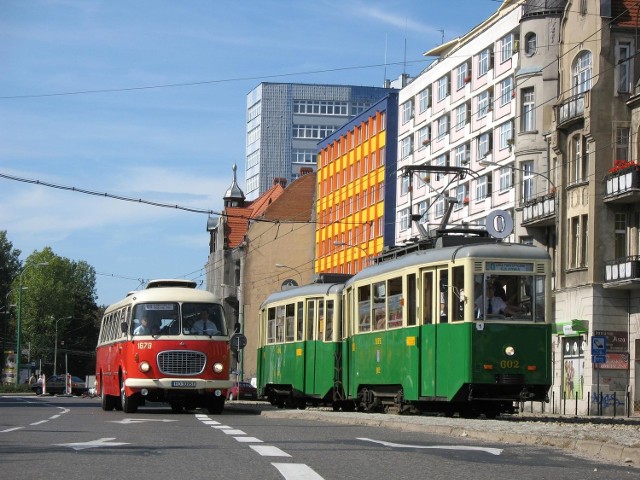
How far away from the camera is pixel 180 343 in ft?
97.4

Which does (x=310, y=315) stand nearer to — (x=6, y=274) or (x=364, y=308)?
(x=364, y=308)

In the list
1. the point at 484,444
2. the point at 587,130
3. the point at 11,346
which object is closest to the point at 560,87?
the point at 587,130

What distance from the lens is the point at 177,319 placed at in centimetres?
3005

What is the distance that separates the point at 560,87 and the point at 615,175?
6987mm

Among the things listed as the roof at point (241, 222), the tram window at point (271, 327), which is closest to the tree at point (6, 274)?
the roof at point (241, 222)

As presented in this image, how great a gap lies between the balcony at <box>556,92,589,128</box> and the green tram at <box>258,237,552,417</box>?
2029 centimetres

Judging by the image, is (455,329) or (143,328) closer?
(455,329)

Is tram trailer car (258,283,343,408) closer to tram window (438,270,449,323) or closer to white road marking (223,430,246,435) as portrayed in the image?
tram window (438,270,449,323)

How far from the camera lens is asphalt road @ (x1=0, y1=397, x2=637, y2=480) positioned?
11.4m

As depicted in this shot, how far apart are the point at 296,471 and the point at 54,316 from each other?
135 m

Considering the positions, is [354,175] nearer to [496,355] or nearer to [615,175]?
[615,175]

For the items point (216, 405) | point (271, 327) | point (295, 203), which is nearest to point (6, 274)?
point (295, 203)

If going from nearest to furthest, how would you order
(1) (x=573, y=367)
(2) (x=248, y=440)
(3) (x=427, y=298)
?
1. (2) (x=248, y=440)
2. (3) (x=427, y=298)
3. (1) (x=573, y=367)

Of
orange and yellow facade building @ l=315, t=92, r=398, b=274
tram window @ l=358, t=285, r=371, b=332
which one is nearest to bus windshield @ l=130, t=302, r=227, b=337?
tram window @ l=358, t=285, r=371, b=332
